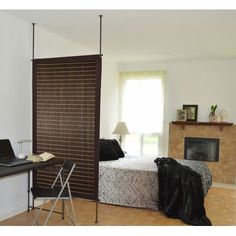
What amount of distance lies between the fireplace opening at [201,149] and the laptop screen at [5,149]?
399 cm

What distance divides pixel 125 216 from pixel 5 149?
5.75 ft

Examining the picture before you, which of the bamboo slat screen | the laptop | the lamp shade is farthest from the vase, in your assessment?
→ the laptop

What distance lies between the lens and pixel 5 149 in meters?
3.44

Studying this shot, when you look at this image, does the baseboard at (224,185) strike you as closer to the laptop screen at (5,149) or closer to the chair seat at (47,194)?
the chair seat at (47,194)

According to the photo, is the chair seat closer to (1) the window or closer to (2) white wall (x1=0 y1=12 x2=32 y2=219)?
(2) white wall (x1=0 y1=12 x2=32 y2=219)

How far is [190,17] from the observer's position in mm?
3605

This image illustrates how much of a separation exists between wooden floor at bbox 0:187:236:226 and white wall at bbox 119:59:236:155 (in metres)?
2.31

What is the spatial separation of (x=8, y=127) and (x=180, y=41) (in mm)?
2956

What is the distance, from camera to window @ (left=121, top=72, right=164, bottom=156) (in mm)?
6676

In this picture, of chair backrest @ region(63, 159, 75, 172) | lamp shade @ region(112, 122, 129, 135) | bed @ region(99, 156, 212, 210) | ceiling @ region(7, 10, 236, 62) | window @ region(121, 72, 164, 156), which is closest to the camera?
chair backrest @ region(63, 159, 75, 172)

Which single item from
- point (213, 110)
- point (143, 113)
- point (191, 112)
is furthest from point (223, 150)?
point (143, 113)

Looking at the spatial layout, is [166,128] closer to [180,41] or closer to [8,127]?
[180,41]
